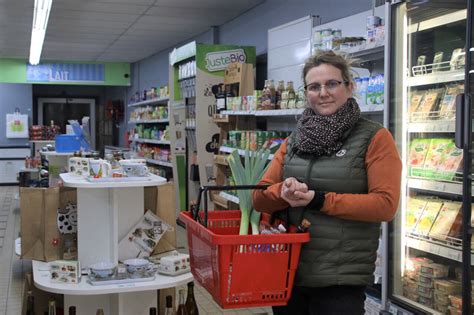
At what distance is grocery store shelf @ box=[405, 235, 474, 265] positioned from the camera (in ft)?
10.8

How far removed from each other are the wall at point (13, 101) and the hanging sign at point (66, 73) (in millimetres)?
743

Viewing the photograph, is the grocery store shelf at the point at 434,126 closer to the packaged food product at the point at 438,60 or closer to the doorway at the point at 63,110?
the packaged food product at the point at 438,60

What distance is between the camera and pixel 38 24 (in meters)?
9.56

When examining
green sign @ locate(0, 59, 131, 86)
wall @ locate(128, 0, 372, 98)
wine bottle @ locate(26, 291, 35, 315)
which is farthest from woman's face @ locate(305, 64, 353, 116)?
green sign @ locate(0, 59, 131, 86)

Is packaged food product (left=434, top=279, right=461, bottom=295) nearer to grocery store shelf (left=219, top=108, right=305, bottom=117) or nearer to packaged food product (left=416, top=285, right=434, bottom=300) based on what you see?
packaged food product (left=416, top=285, right=434, bottom=300)

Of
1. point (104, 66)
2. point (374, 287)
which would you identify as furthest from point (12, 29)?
point (374, 287)

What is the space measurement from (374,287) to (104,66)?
13216 millimetres

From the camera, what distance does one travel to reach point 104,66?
16047 mm

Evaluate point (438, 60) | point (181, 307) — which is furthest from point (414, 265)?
point (181, 307)

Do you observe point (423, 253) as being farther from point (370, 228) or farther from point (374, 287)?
point (370, 228)

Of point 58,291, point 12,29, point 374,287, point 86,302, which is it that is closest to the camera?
point 58,291

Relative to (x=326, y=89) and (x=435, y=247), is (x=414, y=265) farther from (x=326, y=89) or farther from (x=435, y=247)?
(x=326, y=89)

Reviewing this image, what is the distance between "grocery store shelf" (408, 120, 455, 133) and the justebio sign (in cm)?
465

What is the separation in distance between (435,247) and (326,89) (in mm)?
1762
